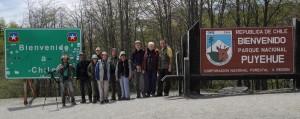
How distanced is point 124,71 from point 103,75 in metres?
0.76

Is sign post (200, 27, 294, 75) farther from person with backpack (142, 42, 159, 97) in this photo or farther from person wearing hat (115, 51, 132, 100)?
person wearing hat (115, 51, 132, 100)

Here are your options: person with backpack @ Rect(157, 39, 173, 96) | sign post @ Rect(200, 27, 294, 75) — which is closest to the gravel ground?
sign post @ Rect(200, 27, 294, 75)

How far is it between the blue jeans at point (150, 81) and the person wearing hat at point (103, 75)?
1.43m

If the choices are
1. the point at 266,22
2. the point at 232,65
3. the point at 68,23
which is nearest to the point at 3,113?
the point at 232,65

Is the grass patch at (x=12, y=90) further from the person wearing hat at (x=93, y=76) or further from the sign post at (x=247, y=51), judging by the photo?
the sign post at (x=247, y=51)

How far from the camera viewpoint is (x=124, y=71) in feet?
49.3

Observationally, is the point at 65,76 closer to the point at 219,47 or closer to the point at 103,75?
the point at 103,75

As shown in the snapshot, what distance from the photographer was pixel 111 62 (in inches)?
600

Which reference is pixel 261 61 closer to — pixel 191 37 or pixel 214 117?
pixel 191 37

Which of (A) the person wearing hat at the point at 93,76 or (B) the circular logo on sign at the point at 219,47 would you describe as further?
(A) the person wearing hat at the point at 93,76

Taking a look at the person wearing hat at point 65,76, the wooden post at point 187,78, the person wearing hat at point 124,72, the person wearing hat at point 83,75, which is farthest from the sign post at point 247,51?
the person wearing hat at point 65,76

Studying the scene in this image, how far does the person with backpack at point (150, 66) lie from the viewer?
1493 cm

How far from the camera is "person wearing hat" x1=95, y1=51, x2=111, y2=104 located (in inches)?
587

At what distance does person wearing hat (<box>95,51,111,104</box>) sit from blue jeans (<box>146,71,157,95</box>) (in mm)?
1426
